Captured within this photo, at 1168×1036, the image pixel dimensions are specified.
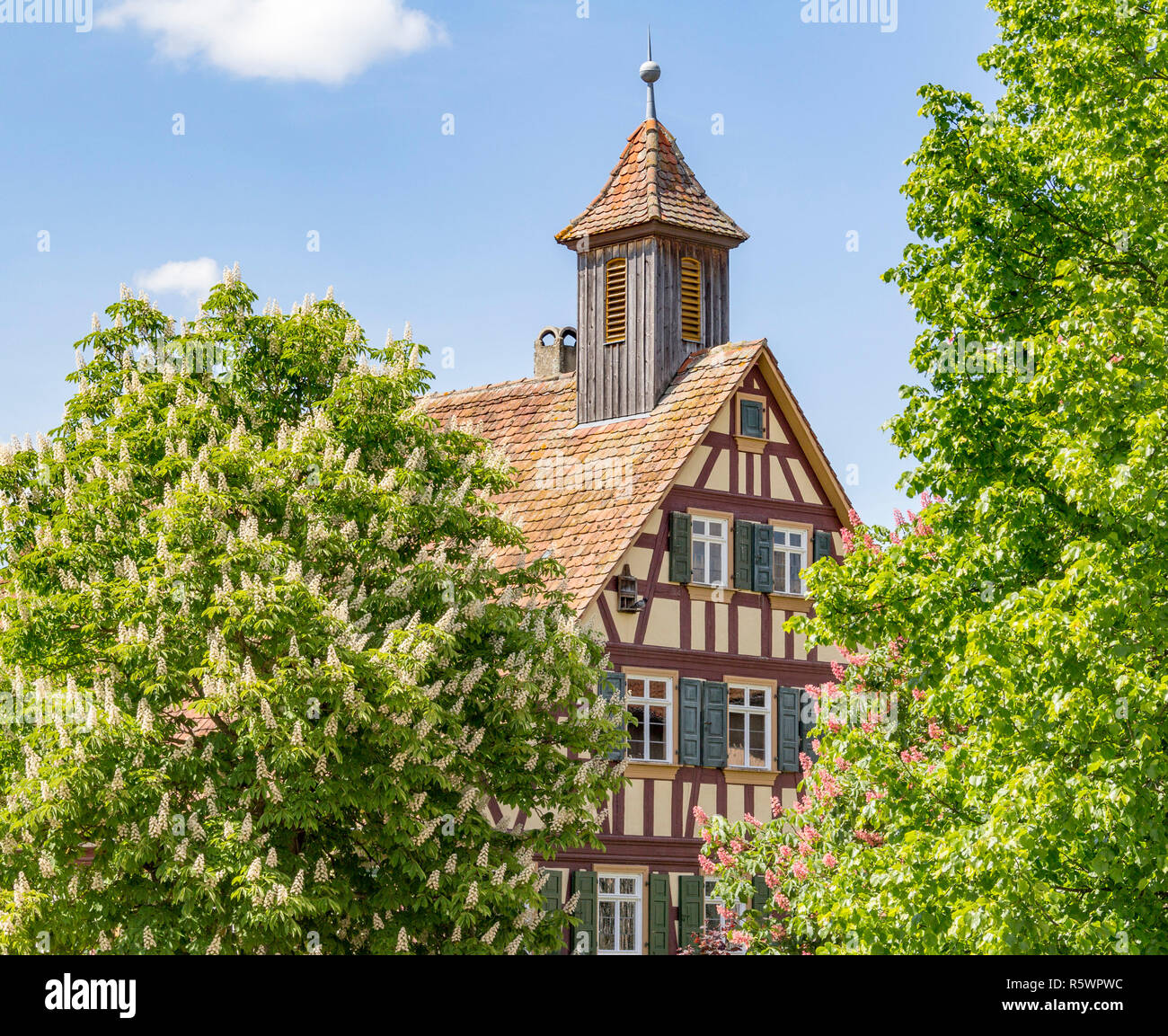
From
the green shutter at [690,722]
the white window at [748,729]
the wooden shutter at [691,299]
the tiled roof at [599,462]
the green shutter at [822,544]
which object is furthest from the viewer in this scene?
the wooden shutter at [691,299]

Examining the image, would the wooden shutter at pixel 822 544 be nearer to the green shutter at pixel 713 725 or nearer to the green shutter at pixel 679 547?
the green shutter at pixel 679 547

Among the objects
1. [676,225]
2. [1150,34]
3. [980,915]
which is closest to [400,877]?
[980,915]

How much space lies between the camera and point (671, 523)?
28.7m

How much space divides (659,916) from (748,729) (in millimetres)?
3547

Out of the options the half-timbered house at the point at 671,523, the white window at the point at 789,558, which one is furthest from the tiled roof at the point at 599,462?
the white window at the point at 789,558

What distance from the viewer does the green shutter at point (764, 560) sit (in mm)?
29625

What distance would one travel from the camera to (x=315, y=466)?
1769 centimetres

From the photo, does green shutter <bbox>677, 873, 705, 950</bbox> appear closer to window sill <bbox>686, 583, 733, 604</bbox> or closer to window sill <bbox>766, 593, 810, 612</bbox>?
window sill <bbox>686, 583, 733, 604</bbox>

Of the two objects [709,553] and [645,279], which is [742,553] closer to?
[709,553]

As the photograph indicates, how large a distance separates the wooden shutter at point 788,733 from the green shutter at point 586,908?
13.7 feet

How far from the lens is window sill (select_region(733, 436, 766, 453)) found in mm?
29953

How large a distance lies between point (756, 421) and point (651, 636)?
4.41 m

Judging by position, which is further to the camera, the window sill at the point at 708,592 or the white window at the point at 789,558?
the white window at the point at 789,558

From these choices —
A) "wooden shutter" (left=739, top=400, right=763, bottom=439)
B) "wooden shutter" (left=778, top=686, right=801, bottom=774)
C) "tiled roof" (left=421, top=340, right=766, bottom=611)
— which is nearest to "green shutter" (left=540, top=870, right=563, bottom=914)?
"tiled roof" (left=421, top=340, right=766, bottom=611)
